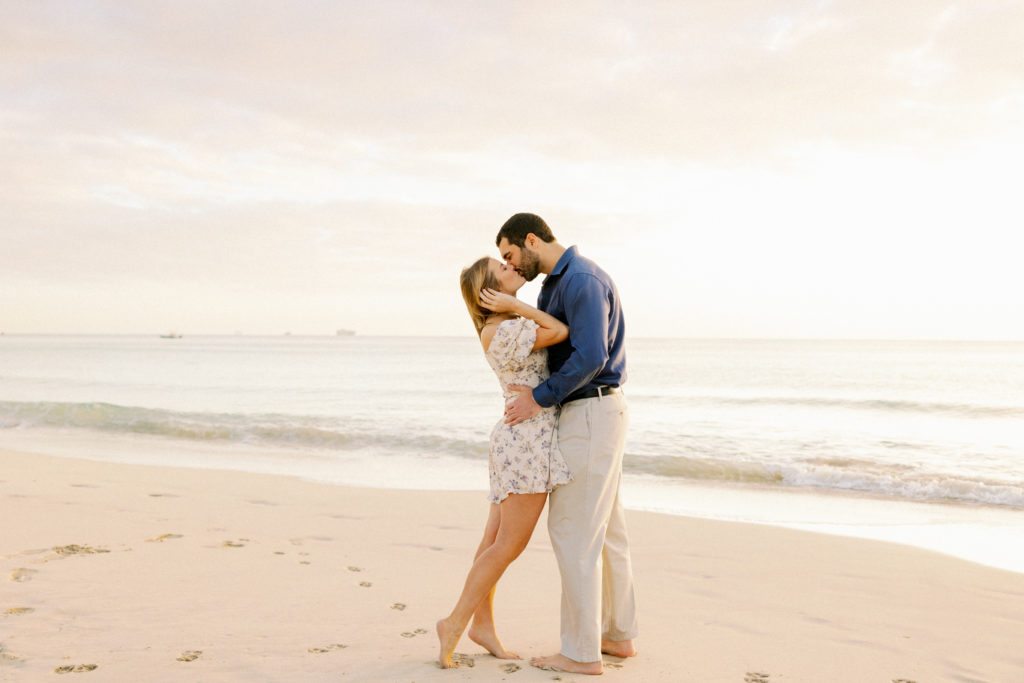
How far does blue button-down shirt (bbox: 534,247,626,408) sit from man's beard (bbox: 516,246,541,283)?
0.08 metres

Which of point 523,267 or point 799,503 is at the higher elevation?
point 523,267

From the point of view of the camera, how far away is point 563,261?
335cm

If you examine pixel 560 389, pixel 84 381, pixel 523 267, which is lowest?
pixel 84 381

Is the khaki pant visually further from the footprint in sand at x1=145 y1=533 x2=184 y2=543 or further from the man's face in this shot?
the footprint in sand at x1=145 y1=533 x2=184 y2=543

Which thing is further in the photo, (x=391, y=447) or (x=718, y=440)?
(x=718, y=440)

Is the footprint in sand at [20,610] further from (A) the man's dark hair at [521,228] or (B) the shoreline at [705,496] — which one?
(B) the shoreline at [705,496]

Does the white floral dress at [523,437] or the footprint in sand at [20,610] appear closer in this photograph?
the white floral dress at [523,437]

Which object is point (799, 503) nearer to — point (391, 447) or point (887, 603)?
point (887, 603)

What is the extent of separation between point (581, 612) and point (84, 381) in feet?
112

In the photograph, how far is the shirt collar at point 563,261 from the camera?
3.34 meters

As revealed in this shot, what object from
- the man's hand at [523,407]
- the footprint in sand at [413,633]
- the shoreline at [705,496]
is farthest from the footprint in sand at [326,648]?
the shoreline at [705,496]

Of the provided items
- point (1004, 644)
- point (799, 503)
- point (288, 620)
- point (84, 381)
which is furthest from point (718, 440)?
point (84, 381)

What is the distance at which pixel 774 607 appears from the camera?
464cm

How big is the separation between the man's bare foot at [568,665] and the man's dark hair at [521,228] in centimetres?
188
